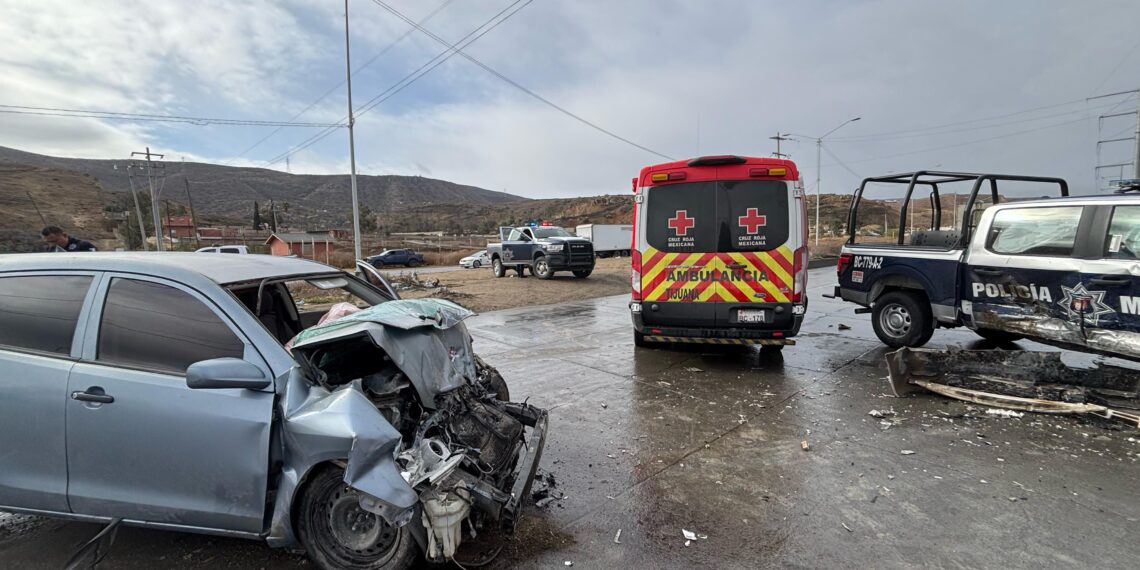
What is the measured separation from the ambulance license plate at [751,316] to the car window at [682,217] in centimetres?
81

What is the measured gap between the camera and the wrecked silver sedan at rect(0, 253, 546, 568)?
7.97 feet

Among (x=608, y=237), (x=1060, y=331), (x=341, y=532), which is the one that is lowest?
(x=341, y=532)

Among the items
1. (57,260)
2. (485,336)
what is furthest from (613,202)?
(57,260)

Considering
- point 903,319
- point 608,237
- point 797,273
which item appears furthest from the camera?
point 608,237

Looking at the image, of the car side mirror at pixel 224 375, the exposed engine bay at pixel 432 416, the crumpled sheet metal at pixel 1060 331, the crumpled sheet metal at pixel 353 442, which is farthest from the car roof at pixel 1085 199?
the car side mirror at pixel 224 375

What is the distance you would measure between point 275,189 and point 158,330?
15842 cm

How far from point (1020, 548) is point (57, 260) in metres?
5.47

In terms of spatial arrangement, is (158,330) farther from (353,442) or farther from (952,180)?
(952,180)

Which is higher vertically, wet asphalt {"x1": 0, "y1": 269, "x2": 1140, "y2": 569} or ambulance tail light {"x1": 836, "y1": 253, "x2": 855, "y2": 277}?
ambulance tail light {"x1": 836, "y1": 253, "x2": 855, "y2": 277}

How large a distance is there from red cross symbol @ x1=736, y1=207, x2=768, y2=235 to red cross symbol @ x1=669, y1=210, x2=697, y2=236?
0.56 meters

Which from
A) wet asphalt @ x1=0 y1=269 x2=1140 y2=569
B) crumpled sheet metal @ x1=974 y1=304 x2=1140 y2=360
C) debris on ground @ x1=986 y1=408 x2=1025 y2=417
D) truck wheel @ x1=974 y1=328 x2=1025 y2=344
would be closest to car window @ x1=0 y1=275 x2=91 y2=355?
wet asphalt @ x1=0 y1=269 x2=1140 y2=569

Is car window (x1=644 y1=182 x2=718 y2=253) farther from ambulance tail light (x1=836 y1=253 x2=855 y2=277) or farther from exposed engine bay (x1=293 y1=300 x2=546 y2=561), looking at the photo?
exposed engine bay (x1=293 y1=300 x2=546 y2=561)

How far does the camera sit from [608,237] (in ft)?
128

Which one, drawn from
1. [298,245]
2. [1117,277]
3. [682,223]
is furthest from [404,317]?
[298,245]
